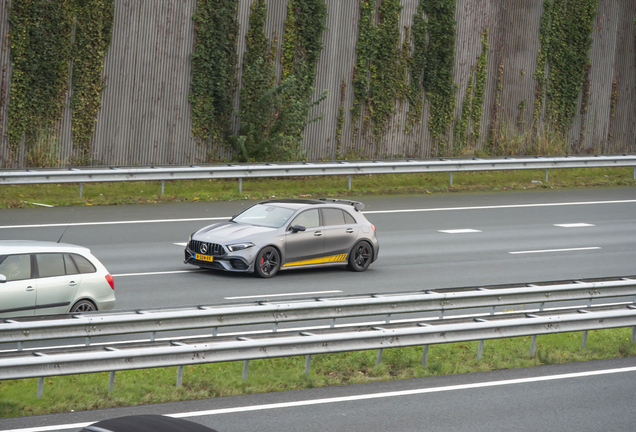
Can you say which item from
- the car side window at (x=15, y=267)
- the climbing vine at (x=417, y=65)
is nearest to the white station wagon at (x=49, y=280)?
the car side window at (x=15, y=267)

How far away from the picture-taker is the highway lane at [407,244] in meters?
15.4

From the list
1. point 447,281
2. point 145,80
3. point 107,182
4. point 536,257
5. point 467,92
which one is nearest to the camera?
point 447,281

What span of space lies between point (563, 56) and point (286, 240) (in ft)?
67.6

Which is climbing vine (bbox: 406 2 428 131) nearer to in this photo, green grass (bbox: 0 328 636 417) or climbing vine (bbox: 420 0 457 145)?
climbing vine (bbox: 420 0 457 145)

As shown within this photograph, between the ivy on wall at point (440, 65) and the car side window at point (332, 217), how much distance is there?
46.6ft

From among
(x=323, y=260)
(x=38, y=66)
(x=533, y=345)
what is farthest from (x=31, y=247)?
(x=38, y=66)

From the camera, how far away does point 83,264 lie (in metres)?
12.4

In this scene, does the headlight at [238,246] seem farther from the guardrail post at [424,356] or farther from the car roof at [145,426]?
the car roof at [145,426]

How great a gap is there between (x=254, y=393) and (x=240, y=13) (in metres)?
19.1

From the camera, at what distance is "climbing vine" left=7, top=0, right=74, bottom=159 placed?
23172 millimetres

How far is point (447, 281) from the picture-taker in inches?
635

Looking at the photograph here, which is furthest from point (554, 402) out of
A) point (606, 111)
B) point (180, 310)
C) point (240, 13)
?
point (606, 111)

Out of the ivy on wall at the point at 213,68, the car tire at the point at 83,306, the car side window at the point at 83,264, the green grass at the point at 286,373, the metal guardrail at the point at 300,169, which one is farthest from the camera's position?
the ivy on wall at the point at 213,68

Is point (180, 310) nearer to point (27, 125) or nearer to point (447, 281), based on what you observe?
point (447, 281)
